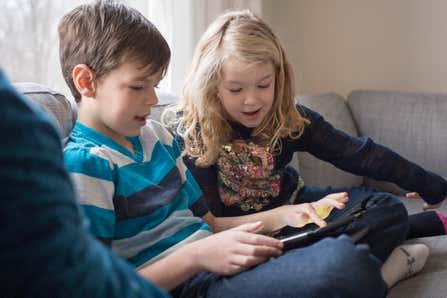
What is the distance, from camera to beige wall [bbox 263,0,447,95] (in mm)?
2375

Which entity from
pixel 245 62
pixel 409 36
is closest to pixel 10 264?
pixel 245 62

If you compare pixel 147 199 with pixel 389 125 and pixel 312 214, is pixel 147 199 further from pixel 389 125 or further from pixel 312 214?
pixel 389 125

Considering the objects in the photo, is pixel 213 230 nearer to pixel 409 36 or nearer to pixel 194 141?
pixel 194 141

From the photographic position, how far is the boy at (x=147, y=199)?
0.93 m

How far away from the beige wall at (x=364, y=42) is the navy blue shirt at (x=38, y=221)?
209 cm

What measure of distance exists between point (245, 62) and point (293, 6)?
1278mm

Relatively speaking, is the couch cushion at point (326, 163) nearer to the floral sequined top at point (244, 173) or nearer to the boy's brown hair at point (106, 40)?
the floral sequined top at point (244, 173)

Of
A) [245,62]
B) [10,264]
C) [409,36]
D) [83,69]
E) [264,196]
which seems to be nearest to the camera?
[10,264]

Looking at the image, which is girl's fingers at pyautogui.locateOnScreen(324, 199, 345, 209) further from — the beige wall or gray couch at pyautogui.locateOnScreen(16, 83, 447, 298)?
the beige wall

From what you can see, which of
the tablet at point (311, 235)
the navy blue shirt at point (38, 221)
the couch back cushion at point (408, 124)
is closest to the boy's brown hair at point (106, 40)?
the tablet at point (311, 235)

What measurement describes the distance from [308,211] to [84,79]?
0.56 metres

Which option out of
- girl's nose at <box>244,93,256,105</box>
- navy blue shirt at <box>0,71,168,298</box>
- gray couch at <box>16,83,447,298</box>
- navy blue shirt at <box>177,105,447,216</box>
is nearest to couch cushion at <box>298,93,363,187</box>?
gray couch at <box>16,83,447,298</box>

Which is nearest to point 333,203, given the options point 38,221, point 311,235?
point 311,235

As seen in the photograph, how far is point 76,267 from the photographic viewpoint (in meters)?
0.54
